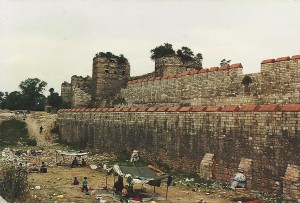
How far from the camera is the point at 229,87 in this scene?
1783cm

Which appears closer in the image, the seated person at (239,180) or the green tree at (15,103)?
the seated person at (239,180)

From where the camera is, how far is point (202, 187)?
1308cm

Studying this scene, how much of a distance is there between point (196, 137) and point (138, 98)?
11.4m

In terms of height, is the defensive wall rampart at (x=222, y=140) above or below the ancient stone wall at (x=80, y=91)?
below

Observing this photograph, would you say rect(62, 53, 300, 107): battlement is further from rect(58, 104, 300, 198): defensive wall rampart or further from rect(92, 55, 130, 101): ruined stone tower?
rect(58, 104, 300, 198): defensive wall rampart

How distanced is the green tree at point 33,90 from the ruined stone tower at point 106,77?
33413 mm

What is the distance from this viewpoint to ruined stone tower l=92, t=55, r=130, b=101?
108ft

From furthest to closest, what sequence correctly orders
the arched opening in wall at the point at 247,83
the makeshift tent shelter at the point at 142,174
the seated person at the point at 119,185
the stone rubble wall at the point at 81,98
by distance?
the stone rubble wall at the point at 81,98
the arched opening in wall at the point at 247,83
the seated person at the point at 119,185
the makeshift tent shelter at the point at 142,174

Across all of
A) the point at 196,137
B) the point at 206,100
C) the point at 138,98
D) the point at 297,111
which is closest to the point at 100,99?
the point at 138,98

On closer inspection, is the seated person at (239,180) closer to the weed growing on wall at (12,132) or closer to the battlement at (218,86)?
the battlement at (218,86)

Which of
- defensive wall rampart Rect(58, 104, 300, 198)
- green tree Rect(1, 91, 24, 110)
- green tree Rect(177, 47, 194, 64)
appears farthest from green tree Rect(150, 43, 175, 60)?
green tree Rect(1, 91, 24, 110)

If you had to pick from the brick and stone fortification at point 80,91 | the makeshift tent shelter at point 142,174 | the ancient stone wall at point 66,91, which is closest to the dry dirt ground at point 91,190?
the makeshift tent shelter at point 142,174

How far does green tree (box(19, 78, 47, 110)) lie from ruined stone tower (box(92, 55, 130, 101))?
3341 cm

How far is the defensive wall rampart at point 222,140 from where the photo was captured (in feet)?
36.4
